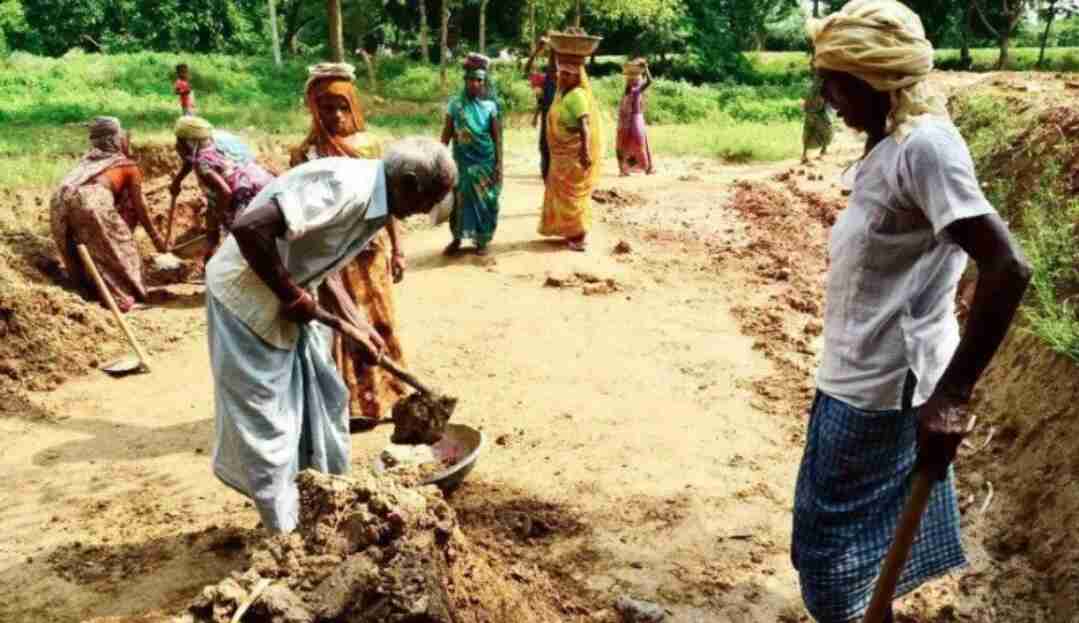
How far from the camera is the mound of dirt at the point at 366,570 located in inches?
89.2

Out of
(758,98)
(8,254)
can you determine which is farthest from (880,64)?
(758,98)

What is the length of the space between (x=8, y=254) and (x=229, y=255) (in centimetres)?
567

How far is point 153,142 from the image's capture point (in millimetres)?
10312

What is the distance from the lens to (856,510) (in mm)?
2395

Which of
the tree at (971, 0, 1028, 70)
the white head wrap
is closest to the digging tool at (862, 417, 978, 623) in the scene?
the white head wrap

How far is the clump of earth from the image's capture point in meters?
3.71

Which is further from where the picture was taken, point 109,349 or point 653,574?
point 109,349

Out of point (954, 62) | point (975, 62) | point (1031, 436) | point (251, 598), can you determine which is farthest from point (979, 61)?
point (251, 598)

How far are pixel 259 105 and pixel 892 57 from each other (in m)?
19.3

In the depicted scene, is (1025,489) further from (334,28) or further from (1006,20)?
(1006,20)

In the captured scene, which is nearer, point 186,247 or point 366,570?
point 366,570

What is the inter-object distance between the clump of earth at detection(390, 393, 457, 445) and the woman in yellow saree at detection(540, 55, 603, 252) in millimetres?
5105

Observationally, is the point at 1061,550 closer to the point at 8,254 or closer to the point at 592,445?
the point at 592,445

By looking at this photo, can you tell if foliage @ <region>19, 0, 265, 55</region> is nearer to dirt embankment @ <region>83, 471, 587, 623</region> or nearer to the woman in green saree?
the woman in green saree
